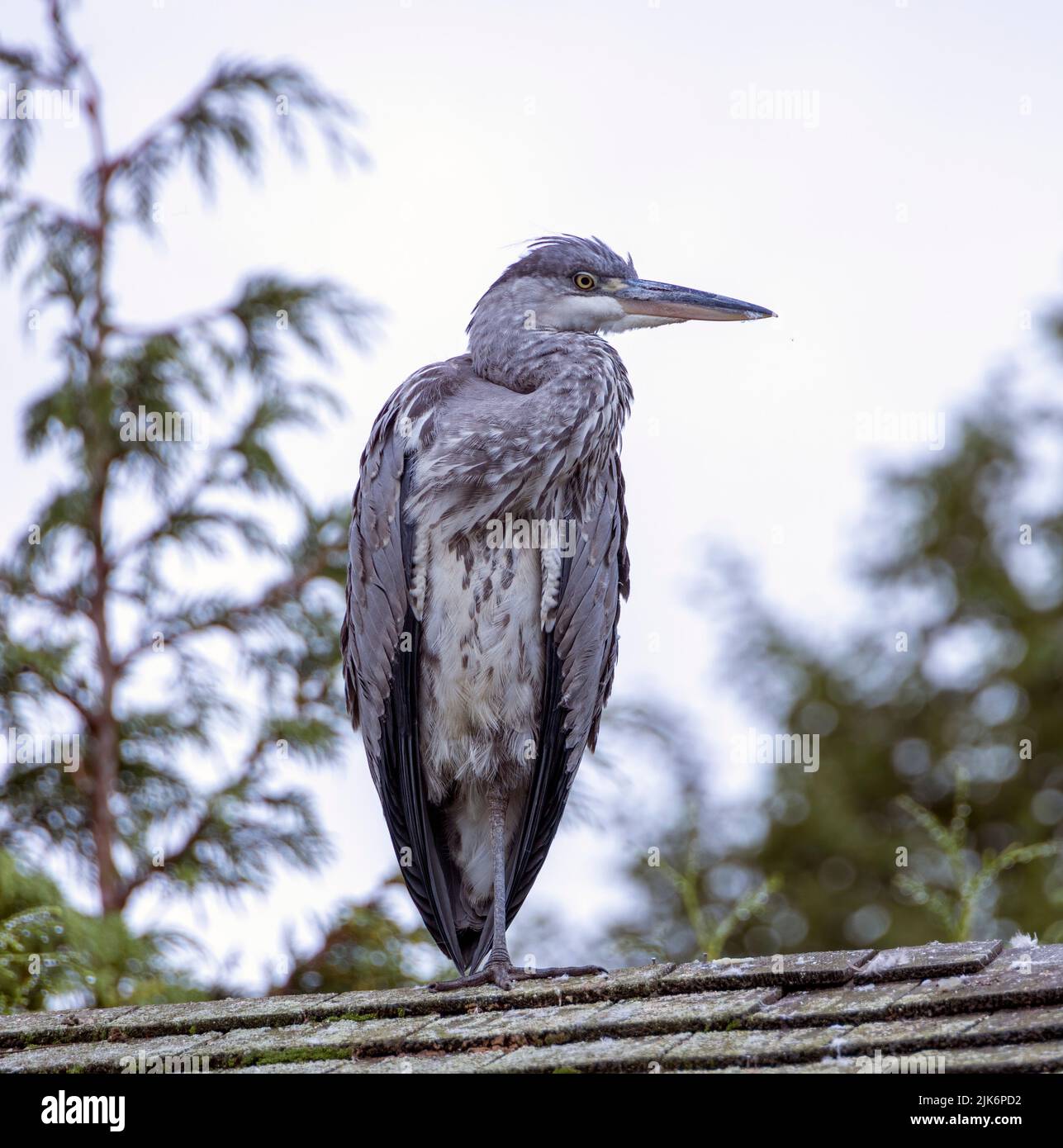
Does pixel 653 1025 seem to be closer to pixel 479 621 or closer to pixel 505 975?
pixel 505 975

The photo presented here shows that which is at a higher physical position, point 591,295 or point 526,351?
point 591,295

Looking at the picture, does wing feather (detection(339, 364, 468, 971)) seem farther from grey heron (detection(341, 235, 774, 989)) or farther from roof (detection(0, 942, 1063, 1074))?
roof (detection(0, 942, 1063, 1074))

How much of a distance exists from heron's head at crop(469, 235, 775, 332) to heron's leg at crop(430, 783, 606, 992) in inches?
63.7

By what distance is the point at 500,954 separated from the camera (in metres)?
4.10

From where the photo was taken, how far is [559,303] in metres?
5.25

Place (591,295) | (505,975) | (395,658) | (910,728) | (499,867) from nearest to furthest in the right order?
(505,975)
(499,867)
(395,658)
(591,295)
(910,728)

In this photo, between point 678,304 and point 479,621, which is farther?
point 678,304

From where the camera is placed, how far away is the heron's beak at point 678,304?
5320 mm

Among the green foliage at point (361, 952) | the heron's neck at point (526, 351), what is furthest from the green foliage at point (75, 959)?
the heron's neck at point (526, 351)

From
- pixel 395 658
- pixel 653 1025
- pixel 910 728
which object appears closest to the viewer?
pixel 653 1025

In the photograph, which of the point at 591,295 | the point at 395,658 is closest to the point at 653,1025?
the point at 395,658

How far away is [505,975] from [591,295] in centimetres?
245

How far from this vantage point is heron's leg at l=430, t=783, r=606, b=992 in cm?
389

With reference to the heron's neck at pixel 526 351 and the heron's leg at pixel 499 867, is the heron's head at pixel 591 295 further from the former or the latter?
the heron's leg at pixel 499 867
